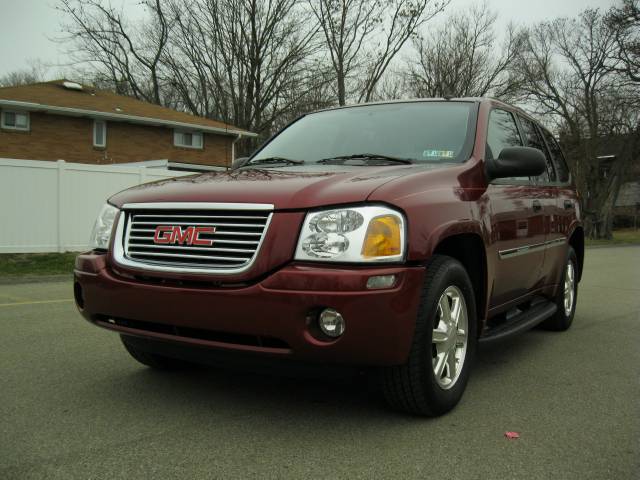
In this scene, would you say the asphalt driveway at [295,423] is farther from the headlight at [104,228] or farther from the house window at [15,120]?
the house window at [15,120]

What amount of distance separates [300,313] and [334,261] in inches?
10.6

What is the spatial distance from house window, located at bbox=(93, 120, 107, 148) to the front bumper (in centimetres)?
2778

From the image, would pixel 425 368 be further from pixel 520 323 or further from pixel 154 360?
pixel 154 360

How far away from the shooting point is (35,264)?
12.1m

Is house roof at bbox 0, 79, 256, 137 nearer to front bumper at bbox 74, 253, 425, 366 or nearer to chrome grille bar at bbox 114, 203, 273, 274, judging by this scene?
chrome grille bar at bbox 114, 203, 273, 274

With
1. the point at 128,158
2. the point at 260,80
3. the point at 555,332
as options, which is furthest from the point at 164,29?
the point at 555,332

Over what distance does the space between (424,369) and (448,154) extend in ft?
4.70

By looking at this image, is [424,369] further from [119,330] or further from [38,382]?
[38,382]

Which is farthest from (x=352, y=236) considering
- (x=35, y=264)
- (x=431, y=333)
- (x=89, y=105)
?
(x=89, y=105)

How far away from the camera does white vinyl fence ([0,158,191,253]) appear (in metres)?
12.6

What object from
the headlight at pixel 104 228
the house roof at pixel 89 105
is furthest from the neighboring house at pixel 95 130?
the headlight at pixel 104 228

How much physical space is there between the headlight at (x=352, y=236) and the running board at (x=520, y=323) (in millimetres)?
1210

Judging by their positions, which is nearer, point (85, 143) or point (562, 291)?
point (562, 291)

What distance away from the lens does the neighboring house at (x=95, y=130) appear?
1044 inches
